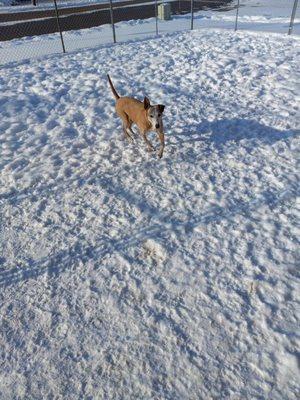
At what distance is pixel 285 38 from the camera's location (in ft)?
45.2

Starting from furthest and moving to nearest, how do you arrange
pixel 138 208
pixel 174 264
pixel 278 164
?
pixel 278 164, pixel 138 208, pixel 174 264

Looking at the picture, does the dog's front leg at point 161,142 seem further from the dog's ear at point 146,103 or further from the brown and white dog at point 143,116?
the dog's ear at point 146,103

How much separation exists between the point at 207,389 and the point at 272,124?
589 centimetres

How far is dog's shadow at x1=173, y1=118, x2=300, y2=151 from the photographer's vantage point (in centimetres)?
694

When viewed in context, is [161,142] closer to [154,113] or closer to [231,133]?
[154,113]

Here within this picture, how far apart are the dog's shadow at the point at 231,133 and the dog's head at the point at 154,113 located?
1061mm

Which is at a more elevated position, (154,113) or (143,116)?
(154,113)

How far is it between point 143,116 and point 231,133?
210 centimetres

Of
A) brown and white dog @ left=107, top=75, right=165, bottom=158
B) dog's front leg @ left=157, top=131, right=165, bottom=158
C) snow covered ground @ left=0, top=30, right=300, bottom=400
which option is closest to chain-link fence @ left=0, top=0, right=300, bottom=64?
snow covered ground @ left=0, top=30, right=300, bottom=400

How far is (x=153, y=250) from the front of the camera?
4707 millimetres

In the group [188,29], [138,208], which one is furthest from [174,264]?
[188,29]

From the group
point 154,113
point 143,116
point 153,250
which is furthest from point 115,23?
point 153,250

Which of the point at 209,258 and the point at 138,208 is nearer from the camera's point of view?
the point at 209,258

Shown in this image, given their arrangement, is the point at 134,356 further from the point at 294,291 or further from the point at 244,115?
the point at 244,115
